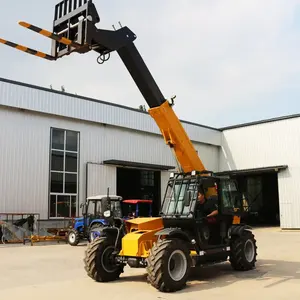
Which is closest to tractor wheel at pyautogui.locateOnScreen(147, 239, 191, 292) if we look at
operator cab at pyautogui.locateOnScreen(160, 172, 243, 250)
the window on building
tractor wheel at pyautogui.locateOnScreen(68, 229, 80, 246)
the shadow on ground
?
the shadow on ground

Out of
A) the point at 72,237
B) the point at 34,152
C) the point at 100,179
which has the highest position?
the point at 34,152

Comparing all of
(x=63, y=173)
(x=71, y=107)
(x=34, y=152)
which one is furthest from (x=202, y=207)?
(x=71, y=107)

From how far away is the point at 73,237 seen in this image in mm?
19375

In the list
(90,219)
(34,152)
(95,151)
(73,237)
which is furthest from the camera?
(95,151)

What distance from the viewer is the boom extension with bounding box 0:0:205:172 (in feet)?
28.0

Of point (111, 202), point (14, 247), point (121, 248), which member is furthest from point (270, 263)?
point (14, 247)

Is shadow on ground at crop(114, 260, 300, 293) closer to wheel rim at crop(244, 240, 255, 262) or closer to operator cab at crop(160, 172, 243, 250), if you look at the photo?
wheel rim at crop(244, 240, 255, 262)

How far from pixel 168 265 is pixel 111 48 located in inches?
194

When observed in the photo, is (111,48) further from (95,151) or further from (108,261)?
(95,151)

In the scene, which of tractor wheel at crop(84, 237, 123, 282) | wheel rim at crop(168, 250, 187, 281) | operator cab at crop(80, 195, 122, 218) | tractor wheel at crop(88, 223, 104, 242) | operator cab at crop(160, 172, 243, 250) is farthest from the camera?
operator cab at crop(80, 195, 122, 218)

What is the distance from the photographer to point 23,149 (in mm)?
22375

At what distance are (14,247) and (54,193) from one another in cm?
542

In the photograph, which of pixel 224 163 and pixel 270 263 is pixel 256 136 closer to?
pixel 224 163

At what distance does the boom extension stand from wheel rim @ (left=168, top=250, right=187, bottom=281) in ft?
9.64
